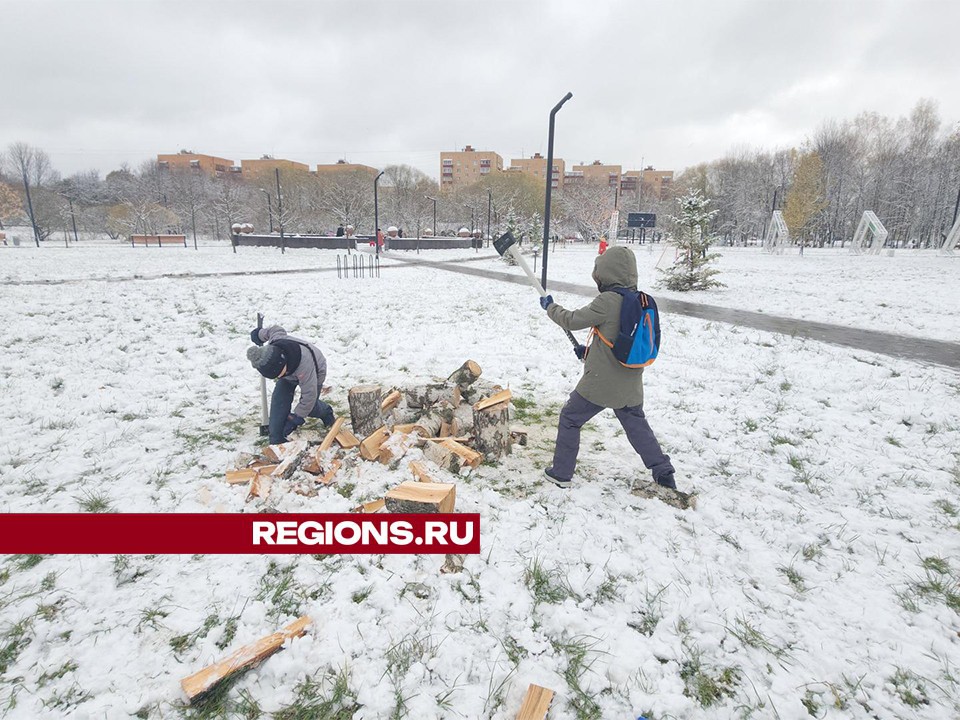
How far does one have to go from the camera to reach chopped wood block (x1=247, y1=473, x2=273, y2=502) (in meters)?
3.46

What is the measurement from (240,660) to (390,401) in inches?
105

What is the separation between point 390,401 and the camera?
462 centimetres

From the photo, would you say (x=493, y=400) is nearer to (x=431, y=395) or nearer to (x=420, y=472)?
(x=431, y=395)

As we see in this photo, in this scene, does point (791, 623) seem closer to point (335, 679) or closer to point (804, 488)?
point (804, 488)

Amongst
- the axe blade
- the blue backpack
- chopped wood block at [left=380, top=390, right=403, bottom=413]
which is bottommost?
chopped wood block at [left=380, top=390, right=403, bottom=413]

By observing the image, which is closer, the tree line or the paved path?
the paved path

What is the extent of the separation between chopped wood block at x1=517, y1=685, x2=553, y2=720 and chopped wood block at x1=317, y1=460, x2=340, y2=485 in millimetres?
2222

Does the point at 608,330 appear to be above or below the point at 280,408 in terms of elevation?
above

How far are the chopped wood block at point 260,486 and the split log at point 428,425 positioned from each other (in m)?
1.36

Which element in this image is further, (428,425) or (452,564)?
(428,425)

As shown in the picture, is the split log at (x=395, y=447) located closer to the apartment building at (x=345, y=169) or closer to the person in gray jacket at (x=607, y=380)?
the person in gray jacket at (x=607, y=380)

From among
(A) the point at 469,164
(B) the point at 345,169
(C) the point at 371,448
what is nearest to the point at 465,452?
(C) the point at 371,448

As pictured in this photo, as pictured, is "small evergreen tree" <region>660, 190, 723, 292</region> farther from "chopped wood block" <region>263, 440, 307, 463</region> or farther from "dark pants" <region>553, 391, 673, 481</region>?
"chopped wood block" <region>263, 440, 307, 463</region>

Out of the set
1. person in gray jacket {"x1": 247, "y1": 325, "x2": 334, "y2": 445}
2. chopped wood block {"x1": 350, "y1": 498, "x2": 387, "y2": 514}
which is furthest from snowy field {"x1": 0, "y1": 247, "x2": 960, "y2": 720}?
person in gray jacket {"x1": 247, "y1": 325, "x2": 334, "y2": 445}
